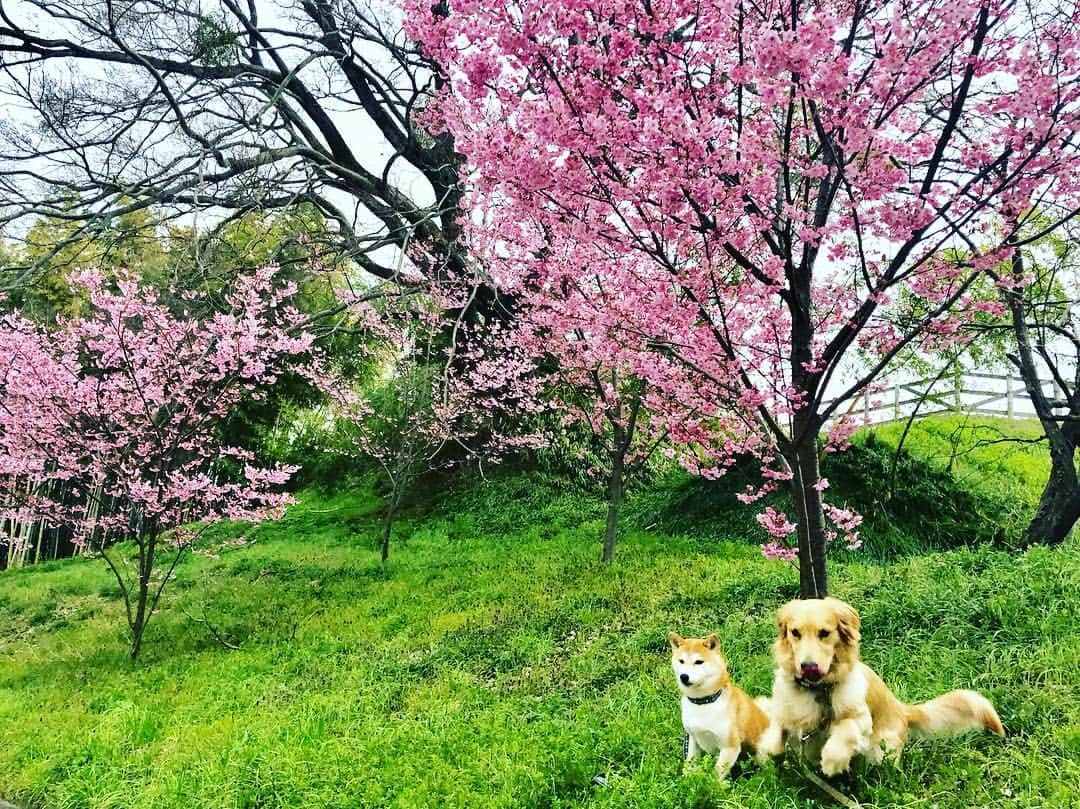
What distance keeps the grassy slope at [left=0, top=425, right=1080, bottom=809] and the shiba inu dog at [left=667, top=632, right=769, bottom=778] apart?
0.49 ft

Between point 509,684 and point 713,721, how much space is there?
8.44 feet

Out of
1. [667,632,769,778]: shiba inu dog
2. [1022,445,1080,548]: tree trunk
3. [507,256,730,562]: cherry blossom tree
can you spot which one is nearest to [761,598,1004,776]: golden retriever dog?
[667,632,769,778]: shiba inu dog

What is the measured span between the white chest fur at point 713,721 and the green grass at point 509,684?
0.56ft

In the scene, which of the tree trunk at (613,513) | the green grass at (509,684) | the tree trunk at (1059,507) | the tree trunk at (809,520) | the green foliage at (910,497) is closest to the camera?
the green grass at (509,684)

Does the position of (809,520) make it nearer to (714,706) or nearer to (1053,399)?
→ (714,706)

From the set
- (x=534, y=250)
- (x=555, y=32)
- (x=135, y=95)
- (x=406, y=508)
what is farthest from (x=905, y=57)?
(x=406, y=508)

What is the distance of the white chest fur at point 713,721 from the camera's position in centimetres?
286

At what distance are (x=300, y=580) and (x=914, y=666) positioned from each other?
9.06 m

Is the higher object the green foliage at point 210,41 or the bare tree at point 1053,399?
the green foliage at point 210,41

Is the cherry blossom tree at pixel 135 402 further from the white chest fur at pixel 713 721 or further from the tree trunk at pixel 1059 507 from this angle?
the tree trunk at pixel 1059 507

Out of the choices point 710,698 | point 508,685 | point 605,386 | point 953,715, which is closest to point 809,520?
point 953,715

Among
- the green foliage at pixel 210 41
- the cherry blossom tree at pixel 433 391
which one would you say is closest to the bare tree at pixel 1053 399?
the cherry blossom tree at pixel 433 391

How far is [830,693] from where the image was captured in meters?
2.46

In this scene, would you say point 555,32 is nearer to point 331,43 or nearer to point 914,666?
point 914,666
